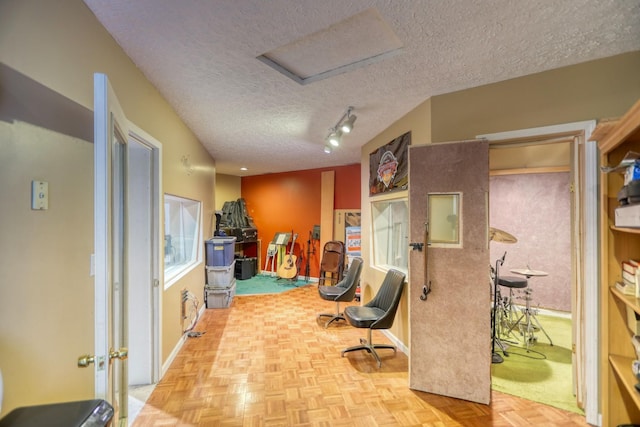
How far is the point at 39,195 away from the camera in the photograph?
3.89 feet

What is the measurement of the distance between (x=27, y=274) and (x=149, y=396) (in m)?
1.67

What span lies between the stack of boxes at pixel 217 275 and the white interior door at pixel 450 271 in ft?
10.5

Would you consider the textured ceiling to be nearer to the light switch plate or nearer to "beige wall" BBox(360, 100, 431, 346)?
"beige wall" BBox(360, 100, 431, 346)

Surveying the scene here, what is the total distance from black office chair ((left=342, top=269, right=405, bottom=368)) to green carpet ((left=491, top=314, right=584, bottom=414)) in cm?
101

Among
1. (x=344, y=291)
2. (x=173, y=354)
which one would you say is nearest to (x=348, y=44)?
(x=344, y=291)

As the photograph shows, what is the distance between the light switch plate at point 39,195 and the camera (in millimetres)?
1160

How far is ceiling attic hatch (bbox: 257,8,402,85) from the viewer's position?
1647 millimetres

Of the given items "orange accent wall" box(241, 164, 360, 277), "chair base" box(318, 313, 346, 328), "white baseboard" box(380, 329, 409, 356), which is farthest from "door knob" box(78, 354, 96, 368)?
"orange accent wall" box(241, 164, 360, 277)

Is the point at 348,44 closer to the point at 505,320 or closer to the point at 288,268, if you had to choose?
the point at 505,320

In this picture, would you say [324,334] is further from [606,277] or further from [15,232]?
[15,232]

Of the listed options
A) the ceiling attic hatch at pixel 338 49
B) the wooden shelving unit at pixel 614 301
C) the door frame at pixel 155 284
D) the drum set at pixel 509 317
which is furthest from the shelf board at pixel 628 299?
the door frame at pixel 155 284

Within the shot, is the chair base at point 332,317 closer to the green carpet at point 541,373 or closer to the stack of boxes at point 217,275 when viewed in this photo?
the stack of boxes at point 217,275

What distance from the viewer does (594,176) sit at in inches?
76.4

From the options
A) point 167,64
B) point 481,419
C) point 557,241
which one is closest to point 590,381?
point 481,419
